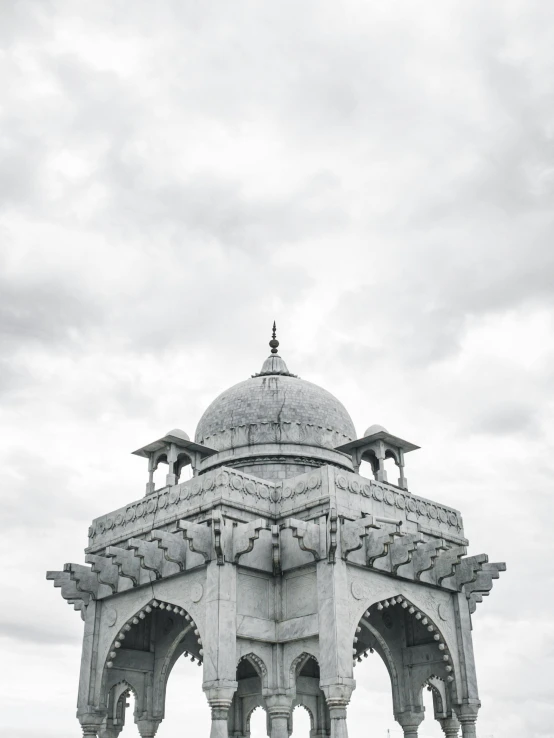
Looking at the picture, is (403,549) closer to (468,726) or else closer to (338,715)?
(338,715)

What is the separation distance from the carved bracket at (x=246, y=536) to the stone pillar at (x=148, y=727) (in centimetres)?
757

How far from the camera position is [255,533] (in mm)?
21312

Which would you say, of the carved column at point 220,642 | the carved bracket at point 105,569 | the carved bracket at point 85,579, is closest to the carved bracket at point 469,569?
the carved column at point 220,642

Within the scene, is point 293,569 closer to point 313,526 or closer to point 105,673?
point 313,526

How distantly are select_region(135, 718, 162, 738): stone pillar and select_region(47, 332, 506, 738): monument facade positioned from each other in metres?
0.06

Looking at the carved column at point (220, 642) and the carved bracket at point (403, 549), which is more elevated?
the carved bracket at point (403, 549)

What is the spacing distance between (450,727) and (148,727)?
938cm

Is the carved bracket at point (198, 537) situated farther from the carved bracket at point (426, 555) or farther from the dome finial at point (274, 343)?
the dome finial at point (274, 343)

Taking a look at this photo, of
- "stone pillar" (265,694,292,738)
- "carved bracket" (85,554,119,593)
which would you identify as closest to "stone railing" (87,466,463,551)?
"carved bracket" (85,554,119,593)

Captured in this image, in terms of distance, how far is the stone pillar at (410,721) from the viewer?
84.1ft

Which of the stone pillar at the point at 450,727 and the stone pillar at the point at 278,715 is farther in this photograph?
the stone pillar at the point at 450,727

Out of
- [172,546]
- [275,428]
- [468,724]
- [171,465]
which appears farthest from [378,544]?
[171,465]

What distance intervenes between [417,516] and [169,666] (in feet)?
30.0

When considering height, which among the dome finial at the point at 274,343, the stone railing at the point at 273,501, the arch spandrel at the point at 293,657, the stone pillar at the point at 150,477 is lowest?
the arch spandrel at the point at 293,657
